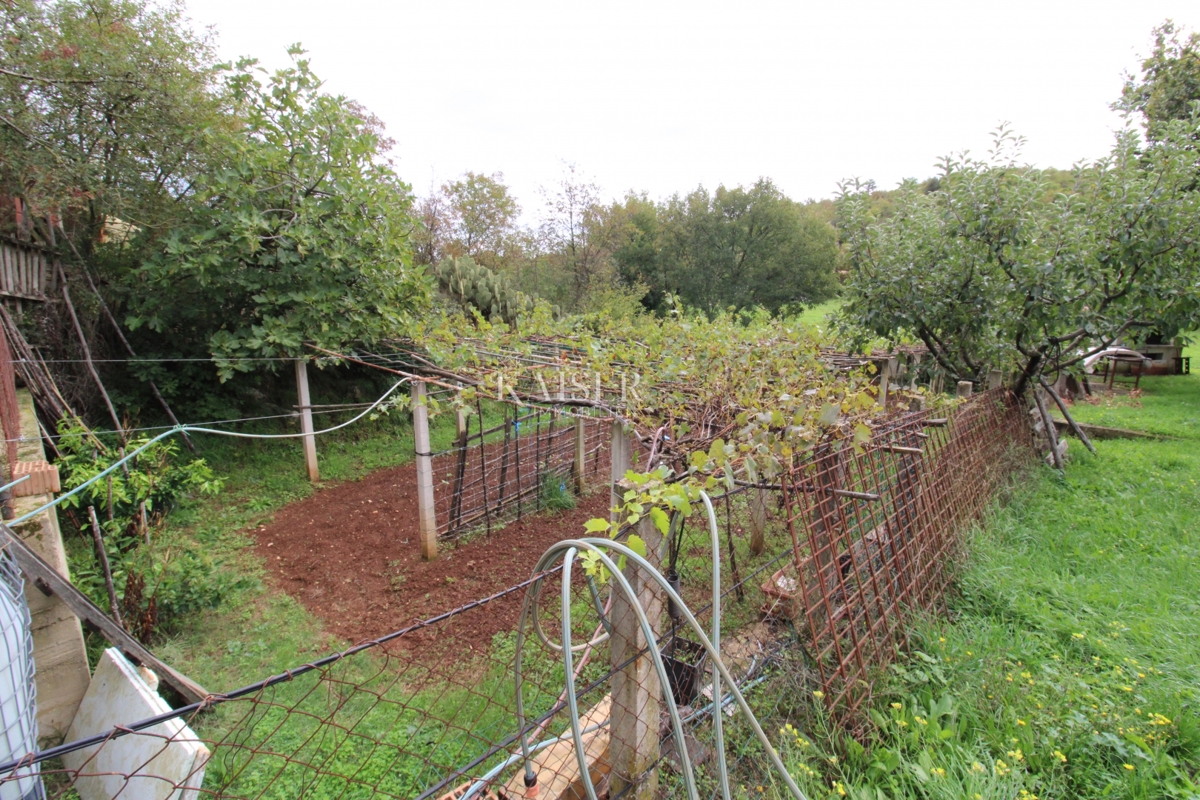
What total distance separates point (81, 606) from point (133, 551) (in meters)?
1.31

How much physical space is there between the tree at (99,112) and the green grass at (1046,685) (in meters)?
6.41

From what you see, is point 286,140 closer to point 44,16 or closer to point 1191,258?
point 44,16

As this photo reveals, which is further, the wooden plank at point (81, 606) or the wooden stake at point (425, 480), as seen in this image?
the wooden stake at point (425, 480)

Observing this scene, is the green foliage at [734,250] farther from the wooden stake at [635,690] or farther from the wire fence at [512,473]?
the wooden stake at [635,690]

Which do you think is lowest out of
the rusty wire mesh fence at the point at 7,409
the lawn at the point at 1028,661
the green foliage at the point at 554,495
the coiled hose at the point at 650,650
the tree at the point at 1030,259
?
the green foliage at the point at 554,495

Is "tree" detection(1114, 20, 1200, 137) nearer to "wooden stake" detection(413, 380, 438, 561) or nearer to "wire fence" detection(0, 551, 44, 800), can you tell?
"wooden stake" detection(413, 380, 438, 561)

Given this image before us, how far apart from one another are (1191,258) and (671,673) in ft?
15.6

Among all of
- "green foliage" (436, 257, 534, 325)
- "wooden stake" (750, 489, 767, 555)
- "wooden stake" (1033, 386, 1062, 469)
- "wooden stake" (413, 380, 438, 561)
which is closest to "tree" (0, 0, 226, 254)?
"wooden stake" (413, 380, 438, 561)

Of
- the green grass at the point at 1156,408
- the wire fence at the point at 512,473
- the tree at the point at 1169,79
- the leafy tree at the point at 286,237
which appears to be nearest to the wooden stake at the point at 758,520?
the wire fence at the point at 512,473

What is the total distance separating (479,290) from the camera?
1024 centimetres

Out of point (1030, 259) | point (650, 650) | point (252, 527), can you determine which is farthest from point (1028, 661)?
point (252, 527)

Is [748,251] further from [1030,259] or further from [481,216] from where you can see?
[1030,259]

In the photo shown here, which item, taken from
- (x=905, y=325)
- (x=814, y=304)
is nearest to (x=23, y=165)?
(x=905, y=325)

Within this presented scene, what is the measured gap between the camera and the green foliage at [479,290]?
10211mm
